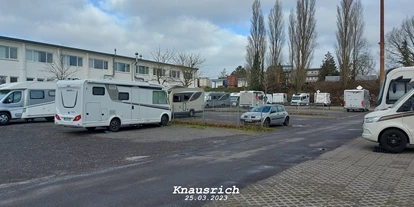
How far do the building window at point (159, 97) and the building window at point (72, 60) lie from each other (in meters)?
22.0

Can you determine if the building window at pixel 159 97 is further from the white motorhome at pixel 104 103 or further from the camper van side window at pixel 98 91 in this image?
the camper van side window at pixel 98 91

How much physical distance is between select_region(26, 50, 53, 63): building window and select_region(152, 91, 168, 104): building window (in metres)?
21.6

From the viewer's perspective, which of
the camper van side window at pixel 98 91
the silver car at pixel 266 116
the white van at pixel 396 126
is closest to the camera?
the white van at pixel 396 126

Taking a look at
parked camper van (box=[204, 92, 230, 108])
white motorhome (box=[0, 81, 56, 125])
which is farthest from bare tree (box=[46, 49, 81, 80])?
parked camper van (box=[204, 92, 230, 108])

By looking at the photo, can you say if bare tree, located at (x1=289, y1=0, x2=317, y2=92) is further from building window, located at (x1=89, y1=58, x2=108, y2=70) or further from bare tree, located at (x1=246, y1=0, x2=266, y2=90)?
building window, located at (x1=89, y1=58, x2=108, y2=70)

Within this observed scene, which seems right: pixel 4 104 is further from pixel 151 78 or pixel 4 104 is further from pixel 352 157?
pixel 151 78

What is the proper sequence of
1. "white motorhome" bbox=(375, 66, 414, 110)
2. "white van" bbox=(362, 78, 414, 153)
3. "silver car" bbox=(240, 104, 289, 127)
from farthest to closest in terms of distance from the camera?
"silver car" bbox=(240, 104, 289, 127) < "white motorhome" bbox=(375, 66, 414, 110) < "white van" bbox=(362, 78, 414, 153)

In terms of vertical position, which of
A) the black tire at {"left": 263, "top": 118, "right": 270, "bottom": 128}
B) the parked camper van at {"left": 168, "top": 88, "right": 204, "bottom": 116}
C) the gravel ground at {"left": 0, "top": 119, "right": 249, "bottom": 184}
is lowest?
the gravel ground at {"left": 0, "top": 119, "right": 249, "bottom": 184}

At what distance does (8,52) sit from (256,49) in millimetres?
38140

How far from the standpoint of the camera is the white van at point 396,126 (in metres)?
10.1

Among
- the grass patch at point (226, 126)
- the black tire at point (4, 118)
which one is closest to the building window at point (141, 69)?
the grass patch at point (226, 126)

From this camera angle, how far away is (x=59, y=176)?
750 centimetres

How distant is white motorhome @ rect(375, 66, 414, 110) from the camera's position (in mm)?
12914

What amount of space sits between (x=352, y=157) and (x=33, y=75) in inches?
1368
